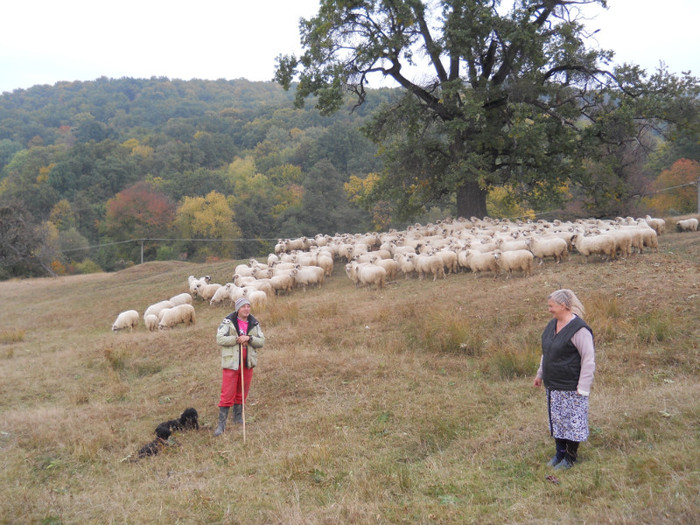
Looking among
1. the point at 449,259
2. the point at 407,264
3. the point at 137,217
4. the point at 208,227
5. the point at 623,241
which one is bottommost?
the point at 208,227

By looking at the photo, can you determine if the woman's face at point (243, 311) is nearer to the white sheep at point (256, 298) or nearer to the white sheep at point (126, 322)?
the white sheep at point (256, 298)

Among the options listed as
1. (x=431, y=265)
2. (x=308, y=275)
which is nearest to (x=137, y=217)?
(x=308, y=275)

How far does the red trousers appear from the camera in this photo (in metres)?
7.87

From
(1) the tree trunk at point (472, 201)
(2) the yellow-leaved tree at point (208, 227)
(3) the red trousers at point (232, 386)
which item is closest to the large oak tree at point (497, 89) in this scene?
(1) the tree trunk at point (472, 201)

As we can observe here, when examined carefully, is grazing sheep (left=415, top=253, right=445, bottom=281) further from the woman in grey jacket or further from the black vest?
the black vest

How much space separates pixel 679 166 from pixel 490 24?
35.6 meters

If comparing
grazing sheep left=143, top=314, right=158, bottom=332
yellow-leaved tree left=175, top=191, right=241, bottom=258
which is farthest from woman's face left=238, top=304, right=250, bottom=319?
yellow-leaved tree left=175, top=191, right=241, bottom=258

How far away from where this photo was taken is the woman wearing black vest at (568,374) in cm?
506

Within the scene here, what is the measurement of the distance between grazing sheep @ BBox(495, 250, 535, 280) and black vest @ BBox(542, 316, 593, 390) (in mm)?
9904

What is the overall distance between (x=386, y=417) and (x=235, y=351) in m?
2.48

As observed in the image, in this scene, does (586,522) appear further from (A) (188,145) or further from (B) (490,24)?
(A) (188,145)

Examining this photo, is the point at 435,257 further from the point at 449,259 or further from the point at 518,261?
the point at 518,261

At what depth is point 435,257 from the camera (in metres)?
17.3

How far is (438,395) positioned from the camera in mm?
7965
